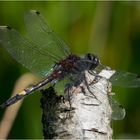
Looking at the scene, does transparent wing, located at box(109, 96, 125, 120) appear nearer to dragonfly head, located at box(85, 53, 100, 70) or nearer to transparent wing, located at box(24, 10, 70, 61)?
dragonfly head, located at box(85, 53, 100, 70)

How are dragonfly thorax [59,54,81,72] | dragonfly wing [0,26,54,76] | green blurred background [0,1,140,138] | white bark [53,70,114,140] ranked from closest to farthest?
white bark [53,70,114,140] < dragonfly thorax [59,54,81,72] < dragonfly wing [0,26,54,76] < green blurred background [0,1,140,138]

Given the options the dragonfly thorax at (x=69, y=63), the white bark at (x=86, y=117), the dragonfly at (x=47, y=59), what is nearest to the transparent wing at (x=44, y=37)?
the dragonfly at (x=47, y=59)

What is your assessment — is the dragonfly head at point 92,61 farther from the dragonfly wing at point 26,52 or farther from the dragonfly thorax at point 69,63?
the dragonfly wing at point 26,52

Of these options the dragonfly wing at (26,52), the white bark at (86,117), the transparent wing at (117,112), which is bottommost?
the white bark at (86,117)

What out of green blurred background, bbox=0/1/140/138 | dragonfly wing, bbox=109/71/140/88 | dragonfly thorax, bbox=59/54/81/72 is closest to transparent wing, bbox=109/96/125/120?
dragonfly wing, bbox=109/71/140/88

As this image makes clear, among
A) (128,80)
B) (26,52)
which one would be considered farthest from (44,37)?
(128,80)

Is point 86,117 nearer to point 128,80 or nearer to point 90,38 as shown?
point 128,80
